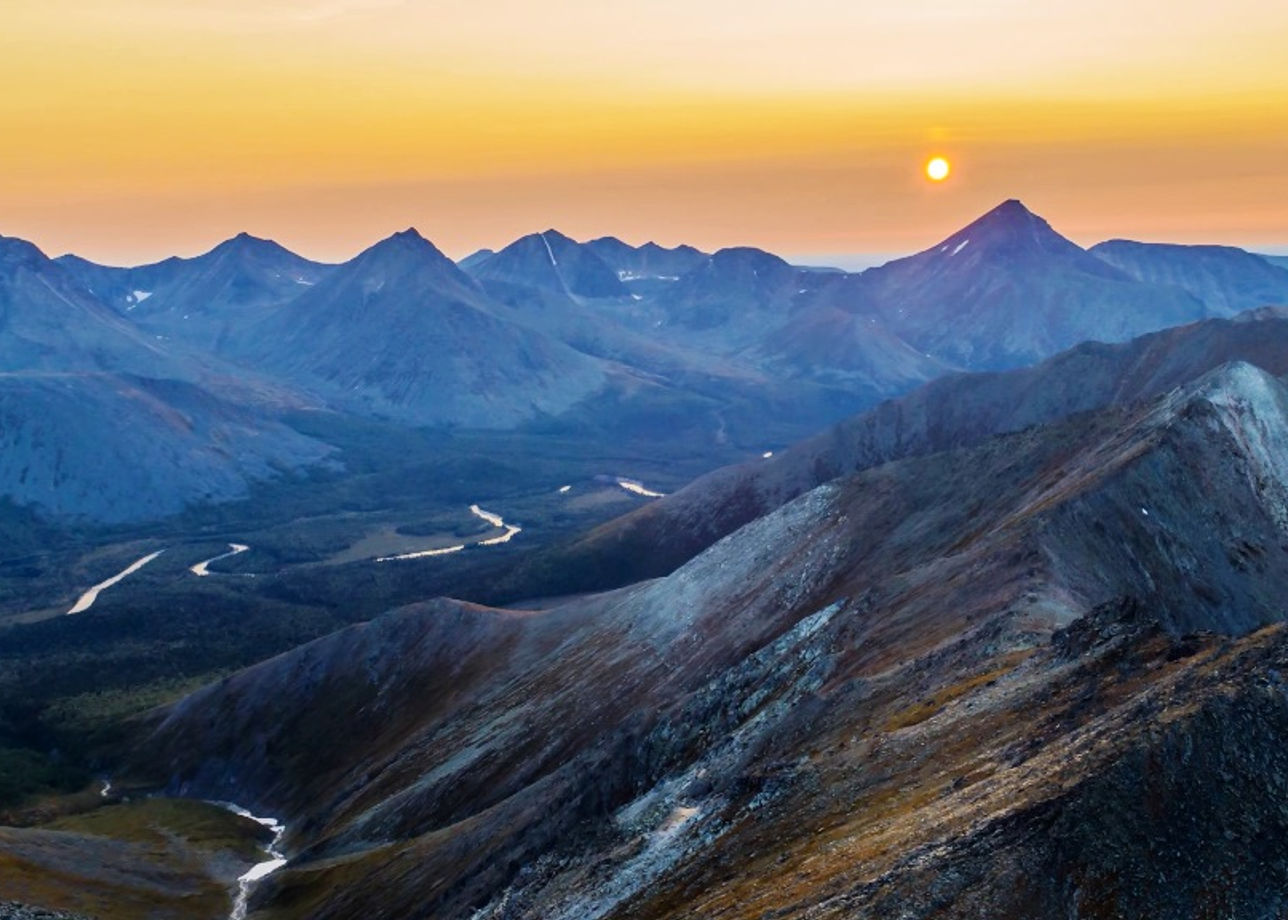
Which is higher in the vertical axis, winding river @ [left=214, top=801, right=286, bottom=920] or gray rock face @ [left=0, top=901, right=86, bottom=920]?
gray rock face @ [left=0, top=901, right=86, bottom=920]

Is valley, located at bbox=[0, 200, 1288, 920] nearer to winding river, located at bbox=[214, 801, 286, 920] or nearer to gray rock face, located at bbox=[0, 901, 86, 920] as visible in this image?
winding river, located at bbox=[214, 801, 286, 920]

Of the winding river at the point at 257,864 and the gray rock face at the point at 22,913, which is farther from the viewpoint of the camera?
the winding river at the point at 257,864

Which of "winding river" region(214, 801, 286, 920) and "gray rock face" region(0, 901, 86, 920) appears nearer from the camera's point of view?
"gray rock face" region(0, 901, 86, 920)

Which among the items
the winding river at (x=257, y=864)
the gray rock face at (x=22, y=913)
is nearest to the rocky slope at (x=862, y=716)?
the winding river at (x=257, y=864)

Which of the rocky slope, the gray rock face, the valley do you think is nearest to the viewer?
the rocky slope

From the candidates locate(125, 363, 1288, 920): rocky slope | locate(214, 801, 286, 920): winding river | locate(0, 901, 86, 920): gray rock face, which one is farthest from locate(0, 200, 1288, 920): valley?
locate(0, 901, 86, 920): gray rock face

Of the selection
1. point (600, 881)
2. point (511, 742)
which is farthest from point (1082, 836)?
point (511, 742)

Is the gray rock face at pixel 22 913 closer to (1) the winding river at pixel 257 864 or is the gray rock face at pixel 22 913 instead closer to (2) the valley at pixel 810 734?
(2) the valley at pixel 810 734

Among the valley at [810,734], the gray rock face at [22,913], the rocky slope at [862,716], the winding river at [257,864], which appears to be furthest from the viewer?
the winding river at [257,864]
